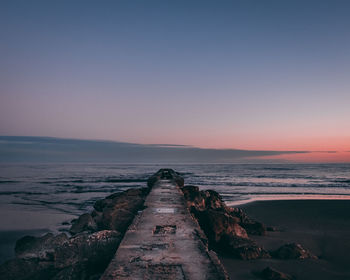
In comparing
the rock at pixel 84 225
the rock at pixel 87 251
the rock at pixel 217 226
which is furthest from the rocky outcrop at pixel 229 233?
the rock at pixel 84 225

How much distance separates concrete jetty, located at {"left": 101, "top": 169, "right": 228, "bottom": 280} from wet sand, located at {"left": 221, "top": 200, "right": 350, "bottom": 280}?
1.32 metres

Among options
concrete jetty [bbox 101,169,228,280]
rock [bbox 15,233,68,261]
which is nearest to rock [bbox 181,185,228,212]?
concrete jetty [bbox 101,169,228,280]

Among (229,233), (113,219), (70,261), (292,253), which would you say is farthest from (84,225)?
(292,253)

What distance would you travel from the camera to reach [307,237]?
7.86 meters

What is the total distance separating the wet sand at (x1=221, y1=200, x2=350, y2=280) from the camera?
529 cm

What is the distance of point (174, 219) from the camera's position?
5867mm

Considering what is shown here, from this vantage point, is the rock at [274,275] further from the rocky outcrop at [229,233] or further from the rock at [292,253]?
the rock at [292,253]

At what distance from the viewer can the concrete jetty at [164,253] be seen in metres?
3.11

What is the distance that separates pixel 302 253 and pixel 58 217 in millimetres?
8675

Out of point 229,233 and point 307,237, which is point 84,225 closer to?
point 229,233

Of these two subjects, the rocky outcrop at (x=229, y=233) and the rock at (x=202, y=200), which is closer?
the rocky outcrop at (x=229, y=233)

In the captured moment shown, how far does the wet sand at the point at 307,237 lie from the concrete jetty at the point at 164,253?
132cm

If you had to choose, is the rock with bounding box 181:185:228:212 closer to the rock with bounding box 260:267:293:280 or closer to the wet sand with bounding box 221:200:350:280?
the wet sand with bounding box 221:200:350:280

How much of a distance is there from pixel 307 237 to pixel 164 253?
5.75 meters
